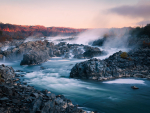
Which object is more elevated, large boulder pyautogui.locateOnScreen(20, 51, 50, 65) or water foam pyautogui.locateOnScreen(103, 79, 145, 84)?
large boulder pyautogui.locateOnScreen(20, 51, 50, 65)

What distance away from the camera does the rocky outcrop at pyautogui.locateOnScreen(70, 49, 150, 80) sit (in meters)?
22.0

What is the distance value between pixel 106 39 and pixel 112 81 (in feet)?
174

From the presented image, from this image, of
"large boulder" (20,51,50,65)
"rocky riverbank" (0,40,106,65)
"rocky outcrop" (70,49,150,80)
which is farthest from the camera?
"rocky riverbank" (0,40,106,65)

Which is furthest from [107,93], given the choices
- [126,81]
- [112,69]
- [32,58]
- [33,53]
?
[33,53]

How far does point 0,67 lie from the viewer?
65.6ft

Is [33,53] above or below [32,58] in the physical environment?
above

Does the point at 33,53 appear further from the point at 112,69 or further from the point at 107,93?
the point at 107,93

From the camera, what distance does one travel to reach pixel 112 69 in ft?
75.4

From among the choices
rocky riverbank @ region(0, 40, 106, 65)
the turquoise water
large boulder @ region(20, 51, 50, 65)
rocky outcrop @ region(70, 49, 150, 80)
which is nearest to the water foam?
the turquoise water

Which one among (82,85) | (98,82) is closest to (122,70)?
(98,82)

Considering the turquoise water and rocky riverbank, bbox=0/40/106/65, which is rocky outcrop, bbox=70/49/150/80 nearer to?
the turquoise water

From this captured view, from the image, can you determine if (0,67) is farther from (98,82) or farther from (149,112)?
(149,112)

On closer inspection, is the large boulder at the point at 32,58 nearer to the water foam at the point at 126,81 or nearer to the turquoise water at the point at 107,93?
the turquoise water at the point at 107,93

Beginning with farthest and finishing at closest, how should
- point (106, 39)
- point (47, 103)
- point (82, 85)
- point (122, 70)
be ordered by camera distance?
point (106, 39) < point (122, 70) < point (82, 85) < point (47, 103)
